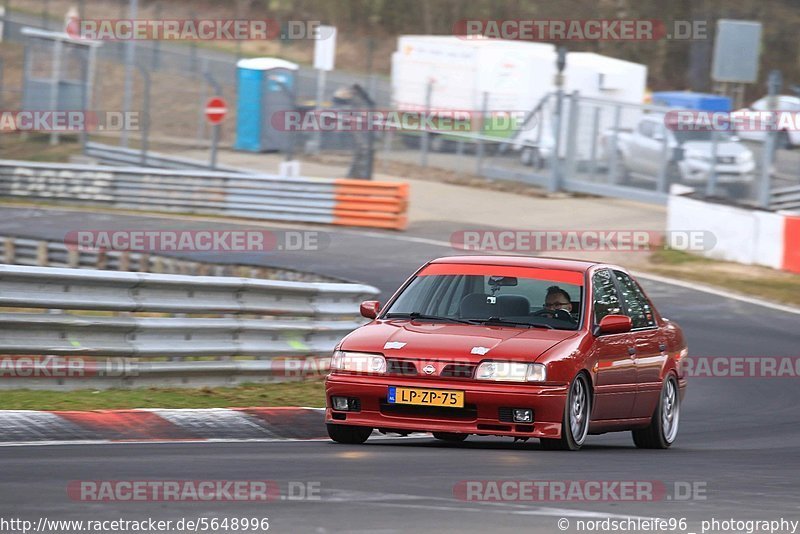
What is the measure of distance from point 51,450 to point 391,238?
17841mm

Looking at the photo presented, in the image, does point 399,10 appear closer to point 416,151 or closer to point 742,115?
point 416,151

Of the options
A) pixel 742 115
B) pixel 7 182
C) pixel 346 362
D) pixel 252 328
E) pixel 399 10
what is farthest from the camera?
pixel 399 10

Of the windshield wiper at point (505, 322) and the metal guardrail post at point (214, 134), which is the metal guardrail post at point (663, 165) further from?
the windshield wiper at point (505, 322)

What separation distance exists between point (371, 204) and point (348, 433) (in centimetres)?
1803

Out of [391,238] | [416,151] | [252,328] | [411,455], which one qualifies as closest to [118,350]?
[252,328]

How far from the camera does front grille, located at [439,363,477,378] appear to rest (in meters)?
8.59

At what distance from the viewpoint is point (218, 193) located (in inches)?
1118

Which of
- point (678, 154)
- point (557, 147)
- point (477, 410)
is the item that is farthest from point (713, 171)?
point (477, 410)

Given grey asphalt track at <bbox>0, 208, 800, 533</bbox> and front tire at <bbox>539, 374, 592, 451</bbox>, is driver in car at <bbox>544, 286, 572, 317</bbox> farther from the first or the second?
grey asphalt track at <bbox>0, 208, 800, 533</bbox>

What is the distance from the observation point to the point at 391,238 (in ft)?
83.9

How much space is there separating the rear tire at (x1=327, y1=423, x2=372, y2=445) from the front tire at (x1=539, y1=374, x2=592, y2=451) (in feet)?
3.66

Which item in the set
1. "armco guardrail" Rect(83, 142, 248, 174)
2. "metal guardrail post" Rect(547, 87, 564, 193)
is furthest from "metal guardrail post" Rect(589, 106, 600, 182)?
"armco guardrail" Rect(83, 142, 248, 174)

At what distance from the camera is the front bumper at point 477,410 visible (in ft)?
28.0

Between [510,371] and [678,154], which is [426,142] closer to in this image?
[678,154]
